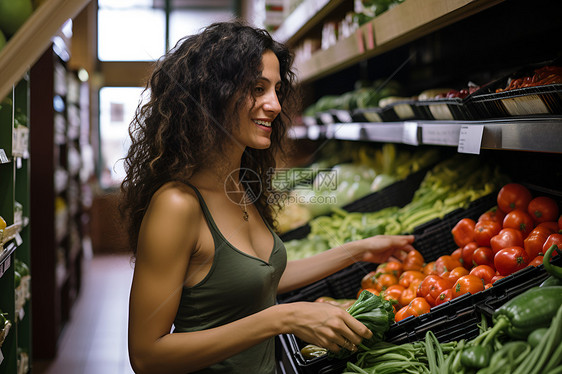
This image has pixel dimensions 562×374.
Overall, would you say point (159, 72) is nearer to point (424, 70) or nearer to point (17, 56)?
point (17, 56)

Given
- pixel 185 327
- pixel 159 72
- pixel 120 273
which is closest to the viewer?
pixel 185 327

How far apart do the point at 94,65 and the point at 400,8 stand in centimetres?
790

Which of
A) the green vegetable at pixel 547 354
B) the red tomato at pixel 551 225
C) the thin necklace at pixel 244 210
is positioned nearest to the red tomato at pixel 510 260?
the red tomato at pixel 551 225

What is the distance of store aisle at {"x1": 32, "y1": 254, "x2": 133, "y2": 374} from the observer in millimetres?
3867

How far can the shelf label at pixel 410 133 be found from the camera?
2.05 meters

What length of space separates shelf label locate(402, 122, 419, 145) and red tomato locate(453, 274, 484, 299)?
24.8 inches

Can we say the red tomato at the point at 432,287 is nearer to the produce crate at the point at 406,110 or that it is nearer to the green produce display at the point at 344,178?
the produce crate at the point at 406,110

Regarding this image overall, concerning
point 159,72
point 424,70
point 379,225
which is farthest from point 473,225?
point 424,70

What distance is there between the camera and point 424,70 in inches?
128

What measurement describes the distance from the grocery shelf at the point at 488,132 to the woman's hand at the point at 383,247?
0.41 meters

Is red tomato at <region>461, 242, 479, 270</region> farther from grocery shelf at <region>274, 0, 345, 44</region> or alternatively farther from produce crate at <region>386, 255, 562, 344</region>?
A: grocery shelf at <region>274, 0, 345, 44</region>

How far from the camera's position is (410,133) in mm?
2115

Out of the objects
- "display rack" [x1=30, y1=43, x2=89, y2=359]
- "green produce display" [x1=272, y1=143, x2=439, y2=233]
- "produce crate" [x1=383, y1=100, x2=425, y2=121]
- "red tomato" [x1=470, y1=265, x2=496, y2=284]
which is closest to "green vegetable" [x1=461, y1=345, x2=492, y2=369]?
"red tomato" [x1=470, y1=265, x2=496, y2=284]

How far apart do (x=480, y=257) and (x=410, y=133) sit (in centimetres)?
59
